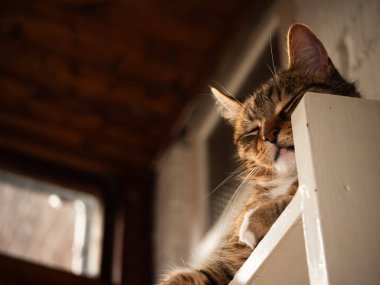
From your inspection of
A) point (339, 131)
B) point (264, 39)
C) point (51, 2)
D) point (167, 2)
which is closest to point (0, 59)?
point (51, 2)

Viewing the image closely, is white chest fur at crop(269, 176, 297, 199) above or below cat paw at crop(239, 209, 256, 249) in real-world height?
above

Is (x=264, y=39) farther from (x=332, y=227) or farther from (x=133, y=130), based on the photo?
(x=332, y=227)

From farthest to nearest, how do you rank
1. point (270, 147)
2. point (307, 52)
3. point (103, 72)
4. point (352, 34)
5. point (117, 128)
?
point (117, 128), point (103, 72), point (352, 34), point (307, 52), point (270, 147)

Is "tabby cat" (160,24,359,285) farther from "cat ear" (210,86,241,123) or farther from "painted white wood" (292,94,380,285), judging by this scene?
"painted white wood" (292,94,380,285)

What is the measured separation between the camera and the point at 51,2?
2.23 m

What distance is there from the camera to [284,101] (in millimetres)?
1217

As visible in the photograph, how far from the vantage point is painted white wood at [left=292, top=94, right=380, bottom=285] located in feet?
2.50

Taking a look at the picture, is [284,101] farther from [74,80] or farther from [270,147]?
[74,80]

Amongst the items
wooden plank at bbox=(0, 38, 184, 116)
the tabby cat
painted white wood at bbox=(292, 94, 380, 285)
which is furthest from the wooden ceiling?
painted white wood at bbox=(292, 94, 380, 285)

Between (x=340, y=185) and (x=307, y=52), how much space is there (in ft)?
1.76

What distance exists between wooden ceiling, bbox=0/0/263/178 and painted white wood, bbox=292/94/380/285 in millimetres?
1437

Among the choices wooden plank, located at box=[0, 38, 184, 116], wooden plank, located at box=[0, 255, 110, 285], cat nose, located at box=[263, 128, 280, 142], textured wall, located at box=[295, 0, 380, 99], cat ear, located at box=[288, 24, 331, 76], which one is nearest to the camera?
cat nose, located at box=[263, 128, 280, 142]

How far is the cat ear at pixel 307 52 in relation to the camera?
125cm

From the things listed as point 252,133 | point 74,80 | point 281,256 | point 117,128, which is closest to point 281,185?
point 252,133
